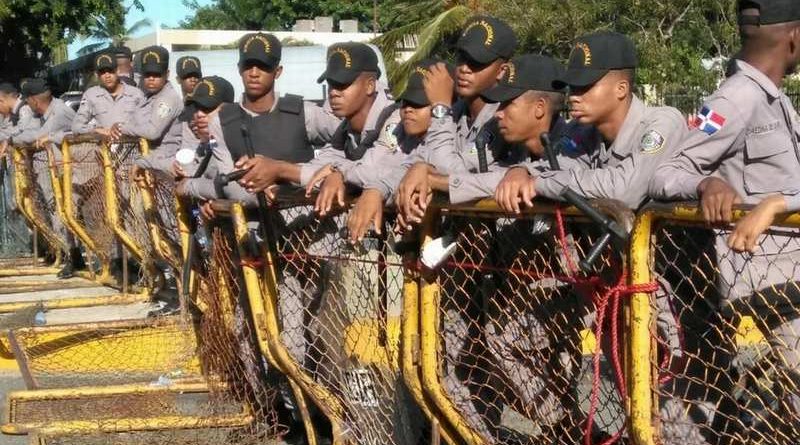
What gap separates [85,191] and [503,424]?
655 centimetres

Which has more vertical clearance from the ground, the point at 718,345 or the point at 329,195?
the point at 329,195

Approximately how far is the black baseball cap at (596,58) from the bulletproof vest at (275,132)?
89.0 inches

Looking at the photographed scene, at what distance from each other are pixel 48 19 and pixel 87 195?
80.0ft

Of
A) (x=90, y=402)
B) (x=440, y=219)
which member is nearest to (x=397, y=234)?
(x=440, y=219)

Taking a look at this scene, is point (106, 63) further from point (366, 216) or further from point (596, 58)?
point (596, 58)

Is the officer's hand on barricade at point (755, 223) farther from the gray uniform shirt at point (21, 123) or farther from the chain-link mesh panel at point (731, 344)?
the gray uniform shirt at point (21, 123)

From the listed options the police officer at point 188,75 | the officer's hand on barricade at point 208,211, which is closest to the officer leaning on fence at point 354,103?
the officer's hand on barricade at point 208,211

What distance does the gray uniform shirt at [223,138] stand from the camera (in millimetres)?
6586

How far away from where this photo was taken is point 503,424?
200 inches

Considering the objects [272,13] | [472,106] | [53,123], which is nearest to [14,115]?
[53,123]

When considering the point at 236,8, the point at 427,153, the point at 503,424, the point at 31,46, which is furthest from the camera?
the point at 236,8

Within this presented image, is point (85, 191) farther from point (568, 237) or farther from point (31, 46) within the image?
point (31, 46)

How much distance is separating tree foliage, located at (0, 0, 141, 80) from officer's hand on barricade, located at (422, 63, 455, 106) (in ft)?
90.8

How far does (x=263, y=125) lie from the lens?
662cm
